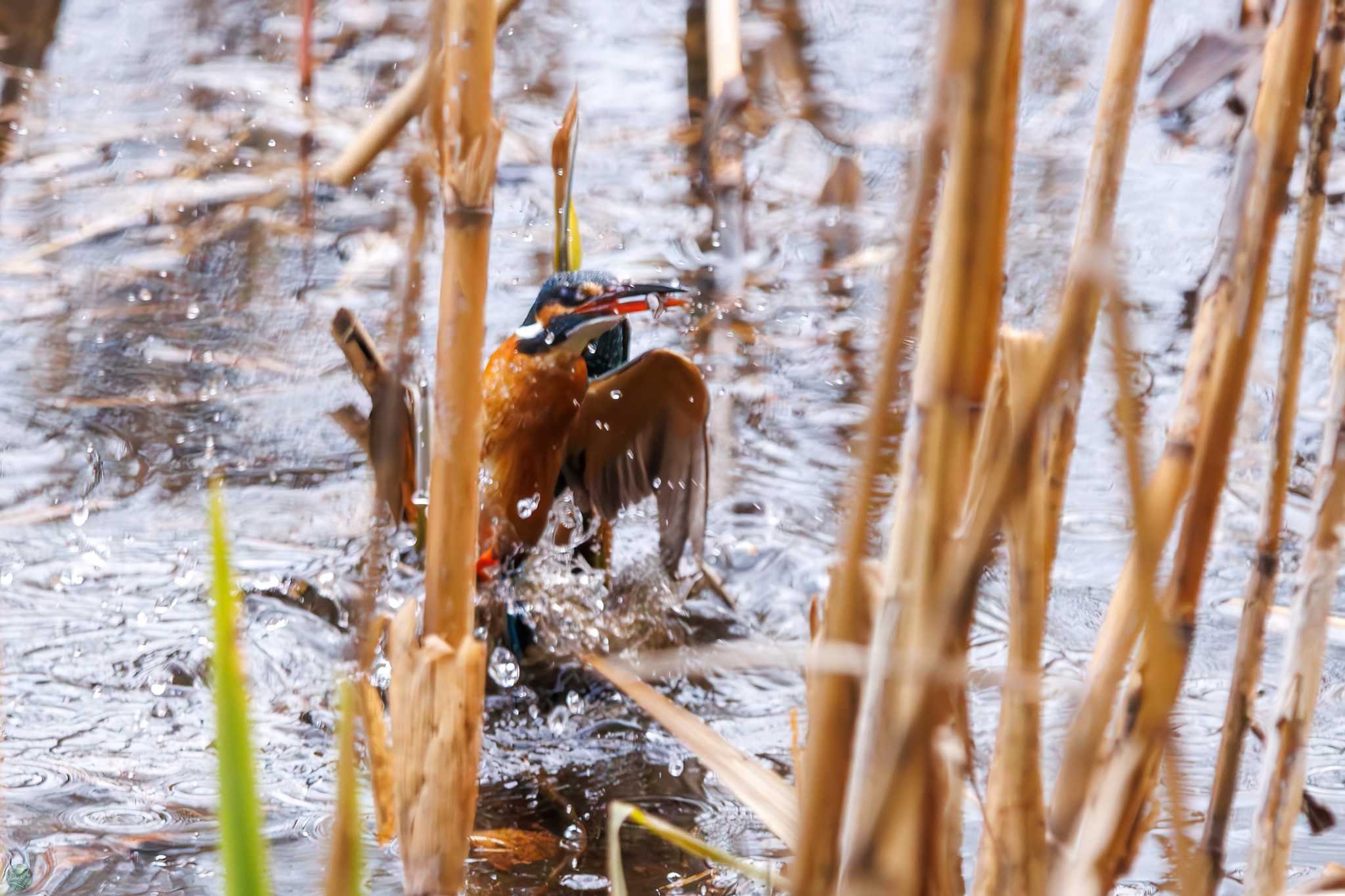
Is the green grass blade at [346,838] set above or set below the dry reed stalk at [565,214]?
below

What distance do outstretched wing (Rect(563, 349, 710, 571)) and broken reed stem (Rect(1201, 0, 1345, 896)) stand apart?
1.09m

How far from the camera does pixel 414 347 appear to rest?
3.98ft

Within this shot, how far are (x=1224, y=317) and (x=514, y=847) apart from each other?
102 cm

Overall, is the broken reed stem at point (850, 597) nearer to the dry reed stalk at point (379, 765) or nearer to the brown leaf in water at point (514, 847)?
the dry reed stalk at point (379, 765)

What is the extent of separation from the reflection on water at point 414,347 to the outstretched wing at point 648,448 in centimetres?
14

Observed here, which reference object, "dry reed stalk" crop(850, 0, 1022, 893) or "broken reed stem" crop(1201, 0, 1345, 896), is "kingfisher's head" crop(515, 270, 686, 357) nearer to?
"broken reed stem" crop(1201, 0, 1345, 896)

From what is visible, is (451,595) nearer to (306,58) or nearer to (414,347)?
(414,347)

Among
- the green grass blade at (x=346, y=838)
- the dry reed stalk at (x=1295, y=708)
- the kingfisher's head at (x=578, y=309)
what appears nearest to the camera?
the green grass blade at (x=346, y=838)

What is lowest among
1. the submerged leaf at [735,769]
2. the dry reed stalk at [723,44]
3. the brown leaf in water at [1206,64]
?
the submerged leaf at [735,769]

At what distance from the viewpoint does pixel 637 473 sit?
2.10 meters

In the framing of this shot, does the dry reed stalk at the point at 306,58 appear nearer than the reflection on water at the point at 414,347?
No

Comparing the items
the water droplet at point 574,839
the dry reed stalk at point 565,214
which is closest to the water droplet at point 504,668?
the water droplet at point 574,839

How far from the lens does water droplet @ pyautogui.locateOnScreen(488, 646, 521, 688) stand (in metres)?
1.93

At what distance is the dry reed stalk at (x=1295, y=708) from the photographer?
91 centimetres
